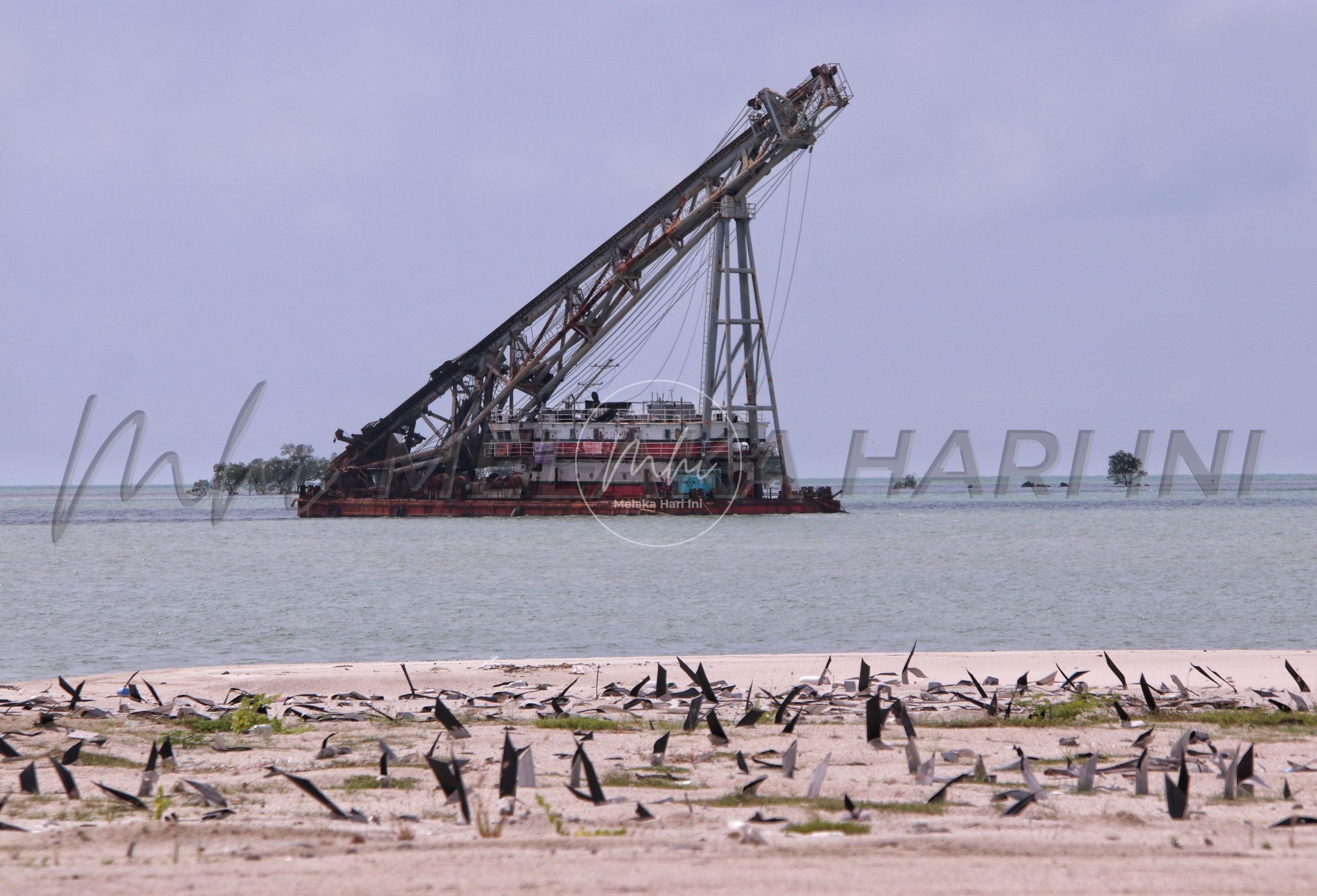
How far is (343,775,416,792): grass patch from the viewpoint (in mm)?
7289

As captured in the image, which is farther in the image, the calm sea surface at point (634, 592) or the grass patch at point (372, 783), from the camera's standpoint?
the calm sea surface at point (634, 592)

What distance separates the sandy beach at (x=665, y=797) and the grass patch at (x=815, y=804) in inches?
1.0

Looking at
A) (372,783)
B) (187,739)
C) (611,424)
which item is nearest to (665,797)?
(372,783)

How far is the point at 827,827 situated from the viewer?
6090mm

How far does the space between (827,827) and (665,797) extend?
1.19 metres

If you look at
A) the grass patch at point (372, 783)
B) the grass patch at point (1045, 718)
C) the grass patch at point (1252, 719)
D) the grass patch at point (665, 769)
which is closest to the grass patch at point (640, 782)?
the grass patch at point (665, 769)

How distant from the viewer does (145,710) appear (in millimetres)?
10594

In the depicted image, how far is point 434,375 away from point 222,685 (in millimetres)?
48201

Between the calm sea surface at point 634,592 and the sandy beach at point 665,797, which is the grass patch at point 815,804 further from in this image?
the calm sea surface at point 634,592

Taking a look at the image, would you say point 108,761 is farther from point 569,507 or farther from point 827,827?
point 569,507

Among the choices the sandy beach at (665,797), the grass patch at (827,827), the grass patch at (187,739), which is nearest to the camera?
the sandy beach at (665,797)

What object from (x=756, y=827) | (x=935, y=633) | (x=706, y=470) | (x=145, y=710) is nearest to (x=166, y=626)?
(x=145, y=710)

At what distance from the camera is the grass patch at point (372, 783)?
7289mm

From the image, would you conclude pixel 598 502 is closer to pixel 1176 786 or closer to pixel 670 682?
pixel 670 682
